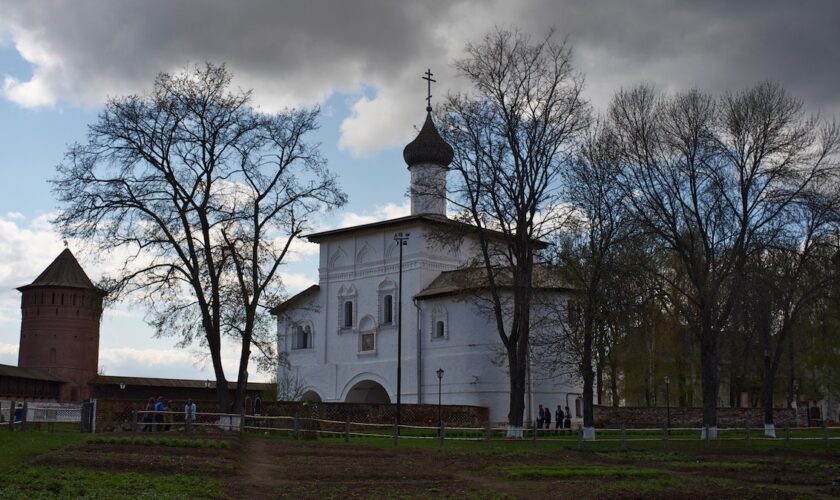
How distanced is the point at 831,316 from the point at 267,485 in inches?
1192

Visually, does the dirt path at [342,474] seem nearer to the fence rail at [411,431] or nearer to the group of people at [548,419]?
the fence rail at [411,431]

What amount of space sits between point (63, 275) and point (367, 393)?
21295mm

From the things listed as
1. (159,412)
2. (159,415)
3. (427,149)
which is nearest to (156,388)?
(427,149)

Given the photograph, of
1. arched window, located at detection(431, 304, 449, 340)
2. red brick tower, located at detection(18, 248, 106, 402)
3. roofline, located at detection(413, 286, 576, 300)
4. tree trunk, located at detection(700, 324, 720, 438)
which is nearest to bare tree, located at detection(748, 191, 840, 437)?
tree trunk, located at detection(700, 324, 720, 438)

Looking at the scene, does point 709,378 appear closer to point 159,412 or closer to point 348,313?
point 159,412

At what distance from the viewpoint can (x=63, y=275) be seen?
186 ft

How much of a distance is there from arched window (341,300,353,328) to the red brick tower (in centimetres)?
1681

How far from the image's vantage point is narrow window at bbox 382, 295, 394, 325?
46812 millimetres

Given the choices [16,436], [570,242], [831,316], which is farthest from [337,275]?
[16,436]

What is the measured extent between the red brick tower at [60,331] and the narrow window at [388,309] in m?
19.5

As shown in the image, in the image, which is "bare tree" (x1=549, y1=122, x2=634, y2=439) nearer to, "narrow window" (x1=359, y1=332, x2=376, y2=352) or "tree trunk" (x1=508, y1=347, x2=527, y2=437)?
"tree trunk" (x1=508, y1=347, x2=527, y2=437)

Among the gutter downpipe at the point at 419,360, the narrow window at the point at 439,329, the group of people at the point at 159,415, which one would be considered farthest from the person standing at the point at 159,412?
the narrow window at the point at 439,329

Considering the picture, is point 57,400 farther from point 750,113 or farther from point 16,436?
point 750,113

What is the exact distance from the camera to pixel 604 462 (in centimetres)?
2059
